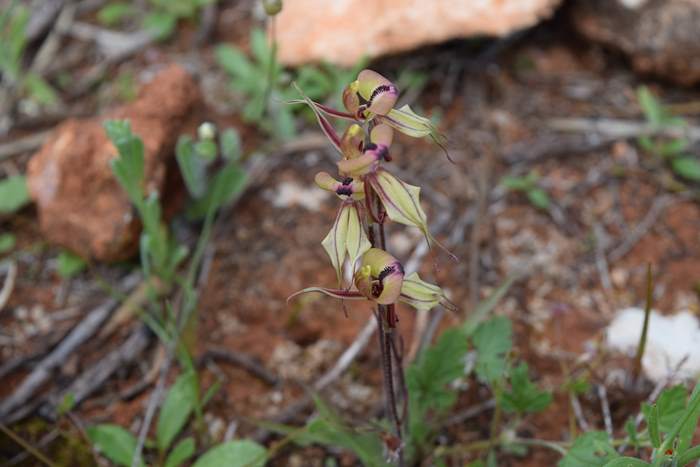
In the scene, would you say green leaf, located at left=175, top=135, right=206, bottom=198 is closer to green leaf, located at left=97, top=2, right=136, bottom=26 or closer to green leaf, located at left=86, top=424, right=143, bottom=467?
green leaf, located at left=86, top=424, right=143, bottom=467

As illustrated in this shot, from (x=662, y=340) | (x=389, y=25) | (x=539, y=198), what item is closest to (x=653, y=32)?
(x=539, y=198)

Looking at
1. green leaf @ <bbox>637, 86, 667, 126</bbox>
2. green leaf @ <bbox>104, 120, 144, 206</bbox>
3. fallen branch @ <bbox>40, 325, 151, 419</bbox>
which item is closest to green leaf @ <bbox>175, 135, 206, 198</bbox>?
green leaf @ <bbox>104, 120, 144, 206</bbox>

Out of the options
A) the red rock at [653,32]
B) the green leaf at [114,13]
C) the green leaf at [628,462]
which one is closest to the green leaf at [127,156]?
the green leaf at [628,462]

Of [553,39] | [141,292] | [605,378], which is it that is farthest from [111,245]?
[553,39]

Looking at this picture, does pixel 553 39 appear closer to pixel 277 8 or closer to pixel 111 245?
pixel 277 8

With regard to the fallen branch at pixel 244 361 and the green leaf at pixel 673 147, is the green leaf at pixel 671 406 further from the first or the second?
the green leaf at pixel 673 147

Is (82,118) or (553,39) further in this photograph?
(553,39)
